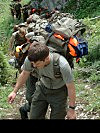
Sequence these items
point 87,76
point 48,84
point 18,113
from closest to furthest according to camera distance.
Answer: point 48,84 < point 18,113 < point 87,76

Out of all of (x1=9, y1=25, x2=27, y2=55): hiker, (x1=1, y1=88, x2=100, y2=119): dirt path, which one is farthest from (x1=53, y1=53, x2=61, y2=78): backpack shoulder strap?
(x1=9, y1=25, x2=27, y2=55): hiker

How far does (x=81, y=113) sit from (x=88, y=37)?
509cm

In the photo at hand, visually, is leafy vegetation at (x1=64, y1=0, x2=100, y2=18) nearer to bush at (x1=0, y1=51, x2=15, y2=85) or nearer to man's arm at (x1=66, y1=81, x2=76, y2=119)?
bush at (x1=0, y1=51, x2=15, y2=85)

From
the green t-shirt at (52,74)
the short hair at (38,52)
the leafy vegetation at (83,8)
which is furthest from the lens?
the leafy vegetation at (83,8)

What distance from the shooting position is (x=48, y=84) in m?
4.09

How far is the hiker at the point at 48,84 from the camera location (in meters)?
3.44

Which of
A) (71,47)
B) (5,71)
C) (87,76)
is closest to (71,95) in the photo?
(71,47)

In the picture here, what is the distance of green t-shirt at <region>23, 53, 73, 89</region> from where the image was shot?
3535mm

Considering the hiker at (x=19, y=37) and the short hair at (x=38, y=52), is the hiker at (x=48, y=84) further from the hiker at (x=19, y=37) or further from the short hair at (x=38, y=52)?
the hiker at (x=19, y=37)

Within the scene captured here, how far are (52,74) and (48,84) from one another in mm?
344

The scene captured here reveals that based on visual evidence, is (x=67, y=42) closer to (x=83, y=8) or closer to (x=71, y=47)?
(x=71, y=47)

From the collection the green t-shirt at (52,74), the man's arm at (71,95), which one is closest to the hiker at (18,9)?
the green t-shirt at (52,74)

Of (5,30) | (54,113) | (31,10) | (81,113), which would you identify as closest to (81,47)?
(54,113)
